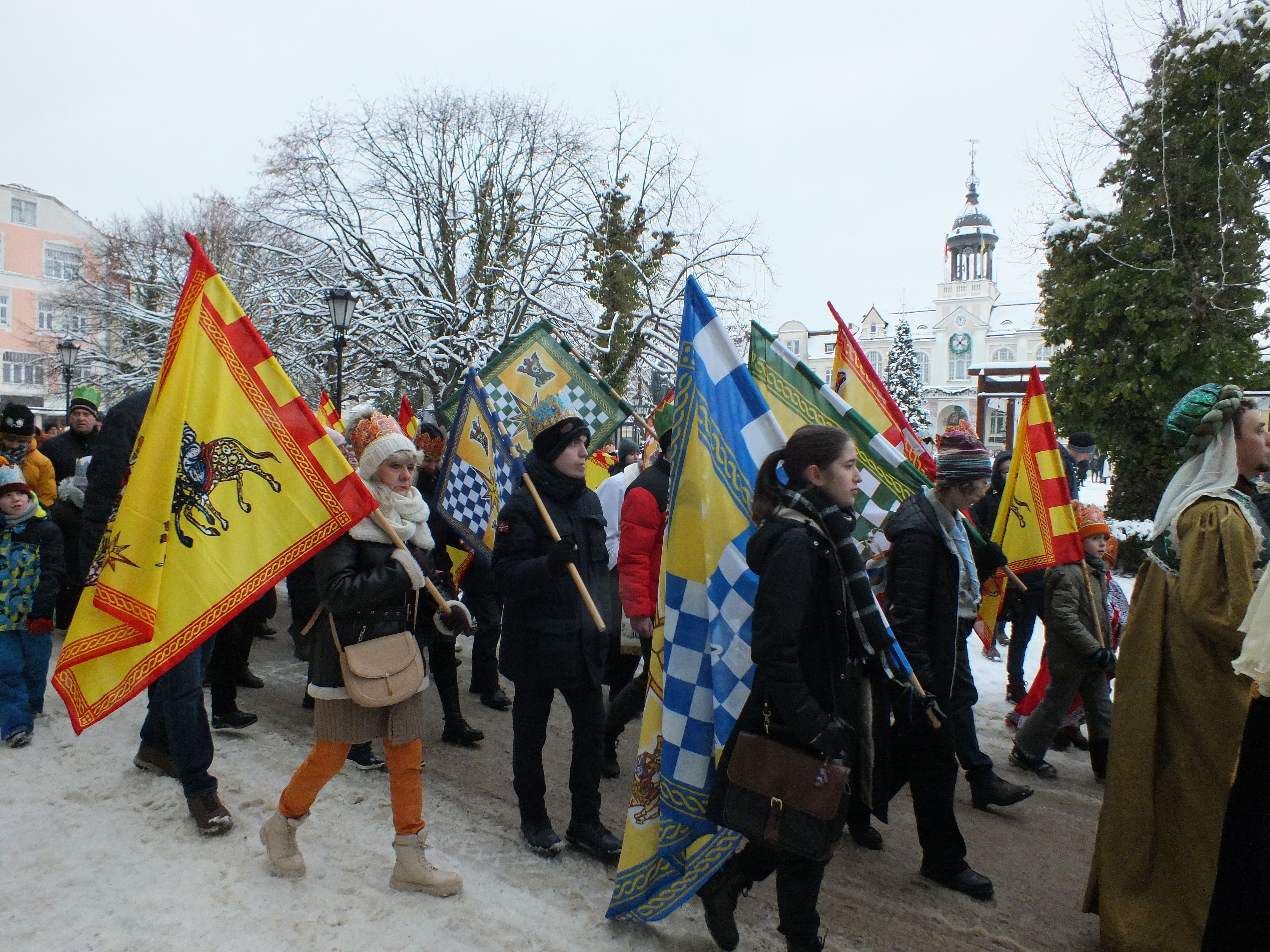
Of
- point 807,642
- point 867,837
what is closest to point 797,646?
point 807,642

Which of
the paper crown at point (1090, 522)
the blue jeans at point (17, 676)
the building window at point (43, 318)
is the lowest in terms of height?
the blue jeans at point (17, 676)

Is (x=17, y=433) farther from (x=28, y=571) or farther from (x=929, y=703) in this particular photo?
(x=929, y=703)

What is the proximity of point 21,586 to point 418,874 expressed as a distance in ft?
10.9

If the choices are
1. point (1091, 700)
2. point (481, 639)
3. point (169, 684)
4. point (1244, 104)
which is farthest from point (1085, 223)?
point (169, 684)

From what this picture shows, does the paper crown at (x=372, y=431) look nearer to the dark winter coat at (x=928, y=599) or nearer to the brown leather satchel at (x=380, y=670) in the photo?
the brown leather satchel at (x=380, y=670)

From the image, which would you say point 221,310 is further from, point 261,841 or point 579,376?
point 579,376

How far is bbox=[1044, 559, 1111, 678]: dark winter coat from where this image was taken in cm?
517

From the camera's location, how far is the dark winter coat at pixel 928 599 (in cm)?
383

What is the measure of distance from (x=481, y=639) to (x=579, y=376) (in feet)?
6.95

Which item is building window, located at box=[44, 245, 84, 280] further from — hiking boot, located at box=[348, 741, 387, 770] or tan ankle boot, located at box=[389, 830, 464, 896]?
tan ankle boot, located at box=[389, 830, 464, 896]

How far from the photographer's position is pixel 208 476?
11.6 feet

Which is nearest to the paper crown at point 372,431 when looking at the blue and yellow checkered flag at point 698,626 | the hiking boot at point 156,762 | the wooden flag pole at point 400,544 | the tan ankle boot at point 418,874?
the wooden flag pole at point 400,544

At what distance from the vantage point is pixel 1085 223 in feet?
42.0

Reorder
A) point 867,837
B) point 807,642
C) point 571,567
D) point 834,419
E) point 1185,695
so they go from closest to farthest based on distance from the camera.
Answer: point 807,642 → point 1185,695 → point 571,567 → point 867,837 → point 834,419
